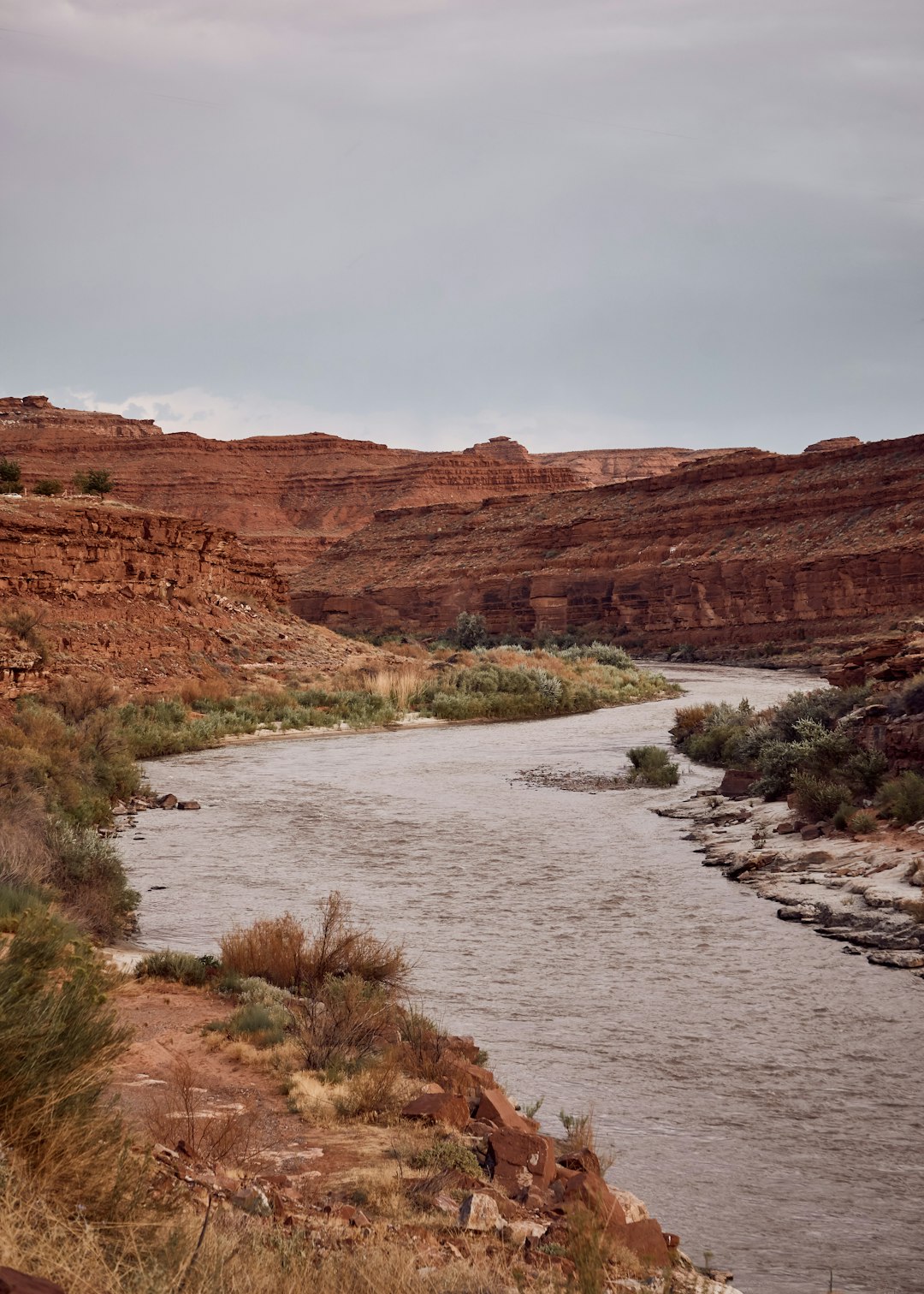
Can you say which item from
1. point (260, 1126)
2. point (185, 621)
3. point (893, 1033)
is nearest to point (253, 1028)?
point (260, 1126)

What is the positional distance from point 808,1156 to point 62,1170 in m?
3.57

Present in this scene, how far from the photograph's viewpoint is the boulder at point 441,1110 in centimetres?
520

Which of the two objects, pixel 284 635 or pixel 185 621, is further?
pixel 284 635

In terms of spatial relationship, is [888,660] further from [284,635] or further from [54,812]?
[284,635]

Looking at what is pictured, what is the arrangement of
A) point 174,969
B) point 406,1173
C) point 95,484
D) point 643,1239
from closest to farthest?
point 643,1239
point 406,1173
point 174,969
point 95,484

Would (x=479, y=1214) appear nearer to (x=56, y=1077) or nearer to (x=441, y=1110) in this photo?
(x=441, y=1110)

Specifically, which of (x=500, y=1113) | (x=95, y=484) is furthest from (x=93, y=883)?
(x=95, y=484)

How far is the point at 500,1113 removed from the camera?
5176 millimetres

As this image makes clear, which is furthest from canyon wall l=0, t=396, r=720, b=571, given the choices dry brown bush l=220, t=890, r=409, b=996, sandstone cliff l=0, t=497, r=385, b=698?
dry brown bush l=220, t=890, r=409, b=996

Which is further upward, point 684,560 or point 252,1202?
point 684,560

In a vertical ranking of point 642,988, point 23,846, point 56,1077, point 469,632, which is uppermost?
point 469,632

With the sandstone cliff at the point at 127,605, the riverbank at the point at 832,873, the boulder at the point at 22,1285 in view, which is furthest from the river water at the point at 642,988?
the sandstone cliff at the point at 127,605

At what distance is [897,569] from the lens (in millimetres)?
49406

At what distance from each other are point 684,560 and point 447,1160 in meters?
56.5
